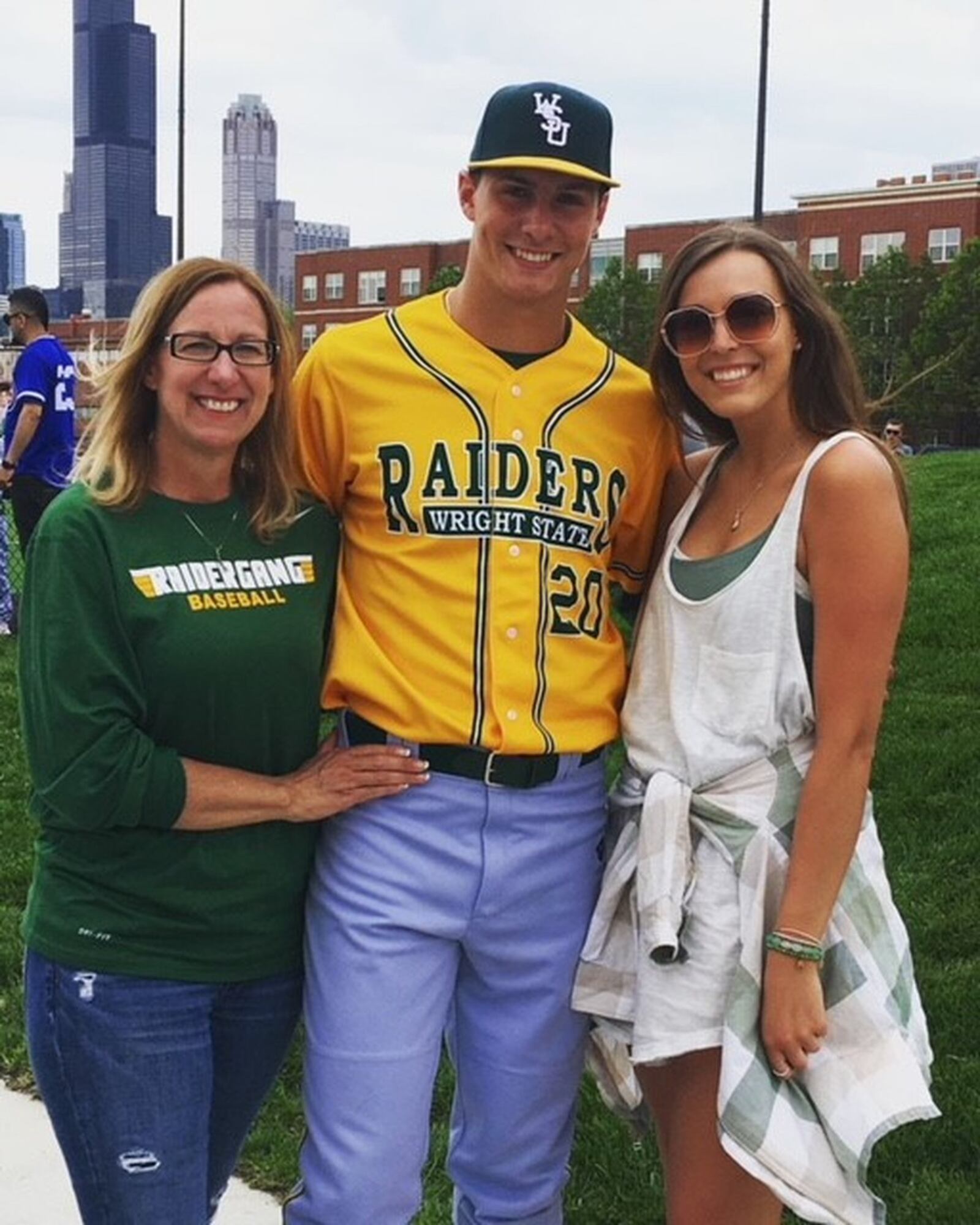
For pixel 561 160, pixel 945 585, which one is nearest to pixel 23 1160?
pixel 561 160

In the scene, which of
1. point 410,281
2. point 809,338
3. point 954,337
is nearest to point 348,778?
point 809,338

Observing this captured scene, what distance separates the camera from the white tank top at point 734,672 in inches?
96.6

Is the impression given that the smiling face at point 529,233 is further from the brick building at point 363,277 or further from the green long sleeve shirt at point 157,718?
the brick building at point 363,277

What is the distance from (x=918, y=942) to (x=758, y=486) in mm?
2609

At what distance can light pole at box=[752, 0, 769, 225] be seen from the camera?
16969mm

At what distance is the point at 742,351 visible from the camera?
8.47 feet

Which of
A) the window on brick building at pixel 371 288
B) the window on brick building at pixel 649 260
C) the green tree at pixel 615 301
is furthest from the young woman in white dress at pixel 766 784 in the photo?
the window on brick building at pixel 371 288

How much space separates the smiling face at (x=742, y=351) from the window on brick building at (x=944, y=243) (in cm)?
5962

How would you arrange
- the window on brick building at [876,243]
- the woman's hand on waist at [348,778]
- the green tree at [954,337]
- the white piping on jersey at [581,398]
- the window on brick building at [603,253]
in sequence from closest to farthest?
the woman's hand on waist at [348,778] < the white piping on jersey at [581,398] < the green tree at [954,337] < the window on brick building at [876,243] < the window on brick building at [603,253]

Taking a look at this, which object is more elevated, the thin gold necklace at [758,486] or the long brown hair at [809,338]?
the long brown hair at [809,338]

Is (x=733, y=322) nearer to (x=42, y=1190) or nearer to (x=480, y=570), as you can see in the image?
(x=480, y=570)

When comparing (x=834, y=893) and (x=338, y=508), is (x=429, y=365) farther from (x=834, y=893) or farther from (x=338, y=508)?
(x=834, y=893)

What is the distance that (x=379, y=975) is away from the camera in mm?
2615

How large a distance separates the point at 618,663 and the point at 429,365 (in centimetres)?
64
